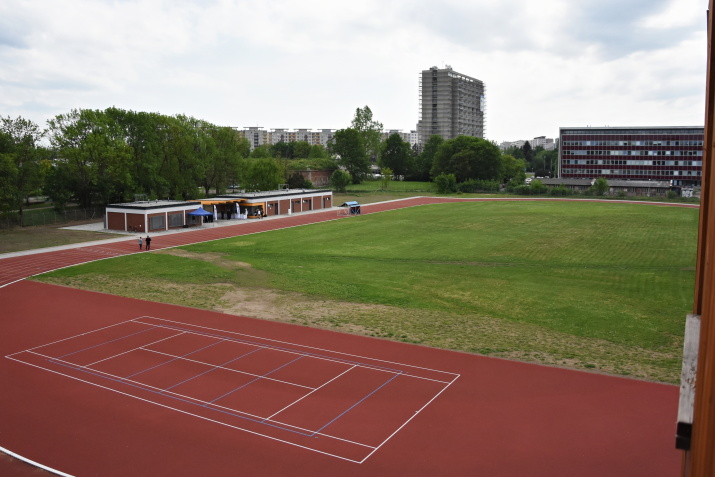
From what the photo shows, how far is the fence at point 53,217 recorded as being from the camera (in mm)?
52834

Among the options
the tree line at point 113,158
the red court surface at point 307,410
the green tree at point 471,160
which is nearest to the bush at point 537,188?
the green tree at point 471,160

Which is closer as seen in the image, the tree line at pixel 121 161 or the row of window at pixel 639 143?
the tree line at pixel 121 161

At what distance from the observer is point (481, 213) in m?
66.7

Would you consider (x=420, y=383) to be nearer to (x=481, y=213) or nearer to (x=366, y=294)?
(x=366, y=294)

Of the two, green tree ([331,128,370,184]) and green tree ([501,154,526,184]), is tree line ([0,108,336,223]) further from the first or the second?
green tree ([501,154,526,184])

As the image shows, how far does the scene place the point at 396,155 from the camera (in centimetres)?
12838

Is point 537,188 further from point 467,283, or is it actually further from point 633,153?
point 467,283

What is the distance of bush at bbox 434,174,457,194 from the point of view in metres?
102

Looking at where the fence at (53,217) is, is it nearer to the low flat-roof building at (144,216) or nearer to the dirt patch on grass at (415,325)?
the low flat-roof building at (144,216)

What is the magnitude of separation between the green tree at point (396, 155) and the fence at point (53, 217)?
254 feet

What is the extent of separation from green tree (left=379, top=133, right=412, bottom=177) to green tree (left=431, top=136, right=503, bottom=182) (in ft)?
52.5

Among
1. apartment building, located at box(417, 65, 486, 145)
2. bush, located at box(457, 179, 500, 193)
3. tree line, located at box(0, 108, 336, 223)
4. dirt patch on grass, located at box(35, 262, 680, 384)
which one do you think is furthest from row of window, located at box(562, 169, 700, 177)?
dirt patch on grass, located at box(35, 262, 680, 384)

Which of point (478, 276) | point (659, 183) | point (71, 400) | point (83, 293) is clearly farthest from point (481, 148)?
point (71, 400)

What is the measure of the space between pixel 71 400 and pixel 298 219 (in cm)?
4822
